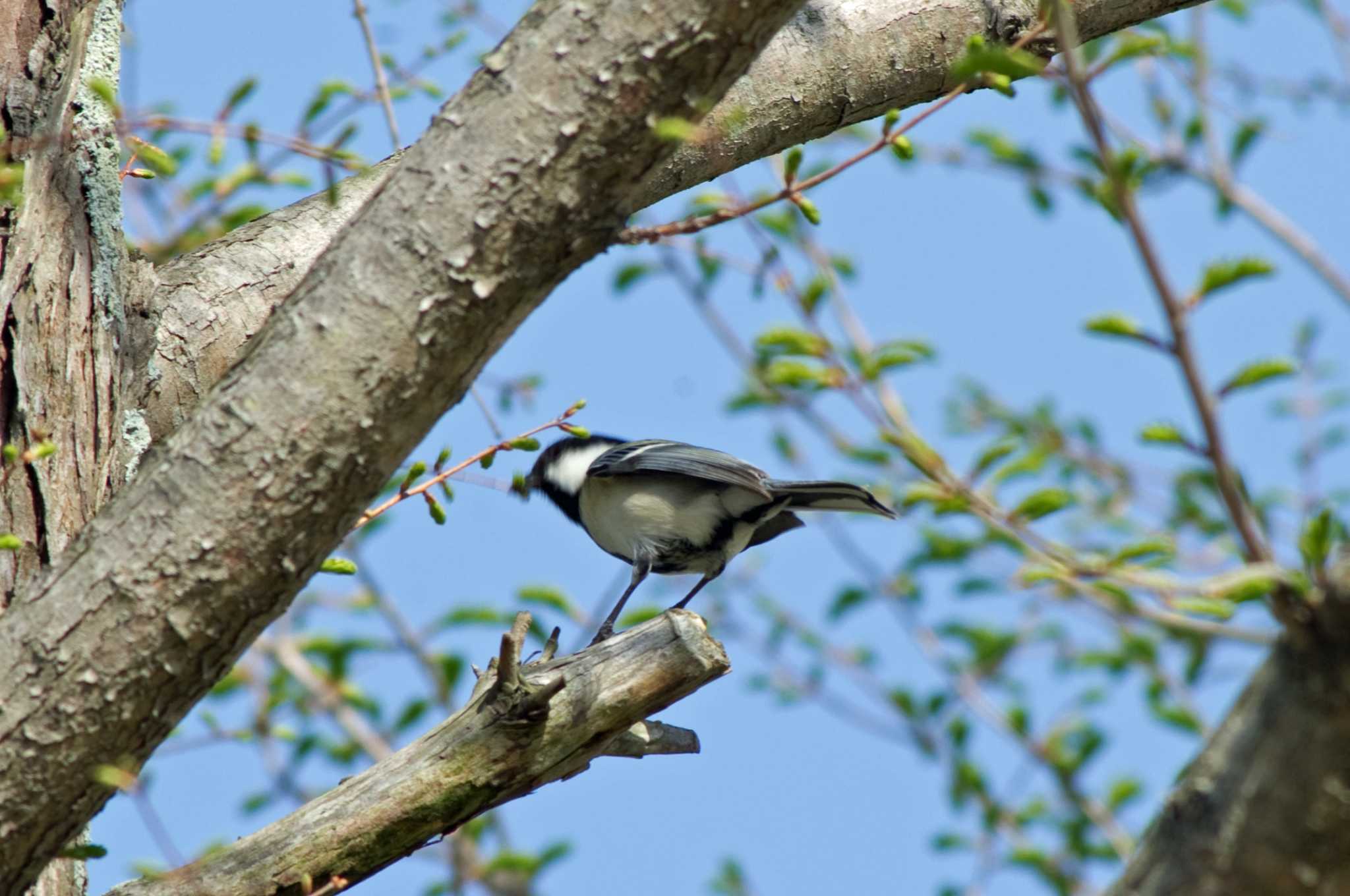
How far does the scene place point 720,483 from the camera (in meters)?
4.64

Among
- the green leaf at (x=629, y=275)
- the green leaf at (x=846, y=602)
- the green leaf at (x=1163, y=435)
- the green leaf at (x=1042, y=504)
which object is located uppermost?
the green leaf at (x=629, y=275)

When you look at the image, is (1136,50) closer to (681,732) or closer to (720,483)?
(681,732)

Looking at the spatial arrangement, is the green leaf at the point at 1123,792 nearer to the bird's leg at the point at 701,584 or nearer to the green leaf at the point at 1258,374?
the bird's leg at the point at 701,584

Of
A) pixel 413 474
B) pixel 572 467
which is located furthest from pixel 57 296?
pixel 572 467

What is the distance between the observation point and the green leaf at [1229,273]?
161 centimetres

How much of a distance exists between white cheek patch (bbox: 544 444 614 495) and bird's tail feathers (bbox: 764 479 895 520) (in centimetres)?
119

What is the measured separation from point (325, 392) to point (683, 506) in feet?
9.59

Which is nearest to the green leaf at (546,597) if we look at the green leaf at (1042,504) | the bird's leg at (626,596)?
the bird's leg at (626,596)

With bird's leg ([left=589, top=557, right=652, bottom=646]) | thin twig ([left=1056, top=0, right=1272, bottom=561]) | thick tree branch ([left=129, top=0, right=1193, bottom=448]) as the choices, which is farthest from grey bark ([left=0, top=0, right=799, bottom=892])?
bird's leg ([left=589, top=557, right=652, bottom=646])

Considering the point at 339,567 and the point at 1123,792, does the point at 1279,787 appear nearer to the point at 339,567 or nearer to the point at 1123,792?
the point at 339,567

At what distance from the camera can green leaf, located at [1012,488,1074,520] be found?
2840 mm

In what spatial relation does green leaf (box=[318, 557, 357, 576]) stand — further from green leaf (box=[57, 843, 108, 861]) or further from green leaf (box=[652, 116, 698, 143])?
green leaf (box=[652, 116, 698, 143])

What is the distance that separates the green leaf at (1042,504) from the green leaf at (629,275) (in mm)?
3445

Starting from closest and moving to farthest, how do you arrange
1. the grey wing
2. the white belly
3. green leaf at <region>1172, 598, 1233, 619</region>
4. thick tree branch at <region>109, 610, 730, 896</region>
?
green leaf at <region>1172, 598, 1233, 619</region> < thick tree branch at <region>109, 610, 730, 896</region> < the grey wing < the white belly
